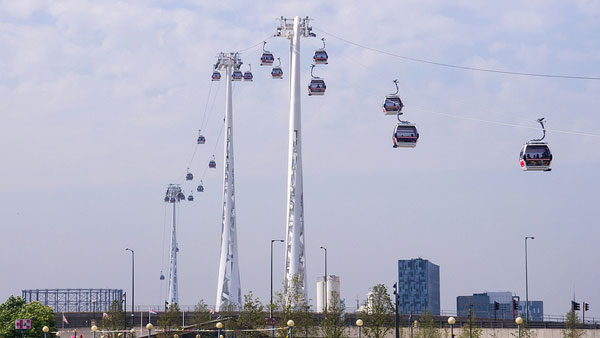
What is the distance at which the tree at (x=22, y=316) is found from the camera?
97.9 meters

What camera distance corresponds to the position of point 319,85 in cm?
8256

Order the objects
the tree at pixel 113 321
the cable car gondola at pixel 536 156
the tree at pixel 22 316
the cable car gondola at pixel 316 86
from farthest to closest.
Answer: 1. the tree at pixel 113 321
2. the tree at pixel 22 316
3. the cable car gondola at pixel 316 86
4. the cable car gondola at pixel 536 156

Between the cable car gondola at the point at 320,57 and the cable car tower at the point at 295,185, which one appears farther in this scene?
the cable car tower at the point at 295,185

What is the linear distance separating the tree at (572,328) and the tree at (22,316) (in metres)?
49.8

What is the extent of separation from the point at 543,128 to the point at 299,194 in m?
40.9

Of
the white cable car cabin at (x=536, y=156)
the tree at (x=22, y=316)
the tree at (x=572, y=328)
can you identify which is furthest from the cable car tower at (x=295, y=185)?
the white cable car cabin at (x=536, y=156)

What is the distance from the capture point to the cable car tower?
89.6m

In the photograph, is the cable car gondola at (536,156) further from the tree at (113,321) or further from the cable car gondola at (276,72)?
the tree at (113,321)

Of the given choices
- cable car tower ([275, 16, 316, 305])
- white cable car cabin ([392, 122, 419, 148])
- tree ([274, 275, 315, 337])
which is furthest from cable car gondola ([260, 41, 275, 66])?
white cable car cabin ([392, 122, 419, 148])

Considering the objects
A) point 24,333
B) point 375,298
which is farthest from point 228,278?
point 375,298

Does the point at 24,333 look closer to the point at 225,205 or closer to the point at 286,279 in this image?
the point at 286,279

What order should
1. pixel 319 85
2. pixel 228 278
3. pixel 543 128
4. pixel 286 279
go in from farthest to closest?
pixel 228 278
pixel 286 279
pixel 319 85
pixel 543 128

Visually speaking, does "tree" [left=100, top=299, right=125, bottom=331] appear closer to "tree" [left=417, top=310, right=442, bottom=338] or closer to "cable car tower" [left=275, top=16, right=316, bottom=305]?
"cable car tower" [left=275, top=16, right=316, bottom=305]

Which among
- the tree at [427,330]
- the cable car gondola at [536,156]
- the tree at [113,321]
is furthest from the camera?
the tree at [113,321]
